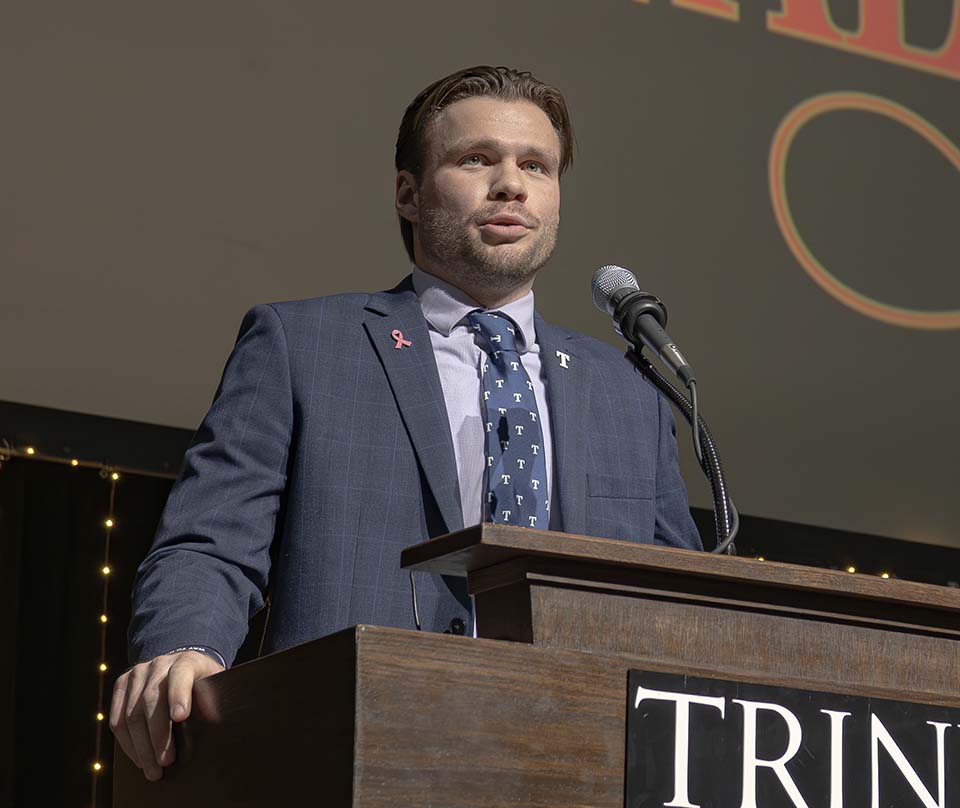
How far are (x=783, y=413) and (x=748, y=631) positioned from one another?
306cm

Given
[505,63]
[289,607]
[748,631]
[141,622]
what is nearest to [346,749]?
[748,631]

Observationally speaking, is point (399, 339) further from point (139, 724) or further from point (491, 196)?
point (139, 724)

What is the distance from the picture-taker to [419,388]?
176 centimetres

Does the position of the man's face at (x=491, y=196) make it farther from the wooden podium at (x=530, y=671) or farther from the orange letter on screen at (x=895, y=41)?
the orange letter on screen at (x=895, y=41)

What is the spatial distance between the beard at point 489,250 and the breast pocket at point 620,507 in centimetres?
27

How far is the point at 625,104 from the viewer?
13.3 feet

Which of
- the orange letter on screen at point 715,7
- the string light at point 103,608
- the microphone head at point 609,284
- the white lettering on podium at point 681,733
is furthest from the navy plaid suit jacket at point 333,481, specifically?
the orange letter on screen at point 715,7

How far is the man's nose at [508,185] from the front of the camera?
1865 millimetres

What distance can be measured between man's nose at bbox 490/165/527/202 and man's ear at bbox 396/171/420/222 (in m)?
→ 0.17

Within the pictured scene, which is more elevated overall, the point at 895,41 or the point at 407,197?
the point at 895,41

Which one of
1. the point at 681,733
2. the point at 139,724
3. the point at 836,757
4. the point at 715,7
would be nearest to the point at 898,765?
the point at 836,757

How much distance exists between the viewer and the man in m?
1.63

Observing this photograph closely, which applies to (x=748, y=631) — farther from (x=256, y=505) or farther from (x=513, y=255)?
(x=513, y=255)

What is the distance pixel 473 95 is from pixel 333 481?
553 mm
